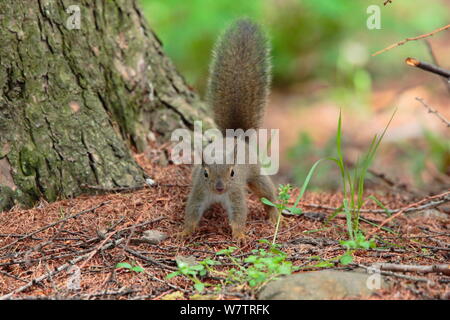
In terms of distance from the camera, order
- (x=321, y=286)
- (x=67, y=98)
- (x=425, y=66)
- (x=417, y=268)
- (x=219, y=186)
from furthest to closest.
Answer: (x=67, y=98) < (x=219, y=186) < (x=425, y=66) < (x=417, y=268) < (x=321, y=286)

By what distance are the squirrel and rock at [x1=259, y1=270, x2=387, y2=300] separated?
85 cm

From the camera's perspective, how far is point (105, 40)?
119 inches

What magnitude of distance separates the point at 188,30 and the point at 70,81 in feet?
11.0

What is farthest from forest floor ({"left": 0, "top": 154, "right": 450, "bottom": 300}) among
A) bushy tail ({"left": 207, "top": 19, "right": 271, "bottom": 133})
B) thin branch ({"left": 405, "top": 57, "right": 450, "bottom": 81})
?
thin branch ({"left": 405, "top": 57, "right": 450, "bottom": 81})

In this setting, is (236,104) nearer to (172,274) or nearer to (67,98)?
(67,98)

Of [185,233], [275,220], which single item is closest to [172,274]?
[185,233]

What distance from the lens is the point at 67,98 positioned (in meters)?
2.81

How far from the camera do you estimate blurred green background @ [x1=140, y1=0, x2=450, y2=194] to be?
19.3 ft

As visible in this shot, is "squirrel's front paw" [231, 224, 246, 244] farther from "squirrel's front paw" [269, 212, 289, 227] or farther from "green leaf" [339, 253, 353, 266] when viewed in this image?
"green leaf" [339, 253, 353, 266]

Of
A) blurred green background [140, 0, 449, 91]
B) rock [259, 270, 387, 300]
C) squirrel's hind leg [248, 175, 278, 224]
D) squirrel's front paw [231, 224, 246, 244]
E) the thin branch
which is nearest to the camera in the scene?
rock [259, 270, 387, 300]

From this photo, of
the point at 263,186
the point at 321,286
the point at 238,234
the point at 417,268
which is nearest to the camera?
the point at 321,286

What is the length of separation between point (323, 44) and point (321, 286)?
591 cm

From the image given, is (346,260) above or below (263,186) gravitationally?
below
